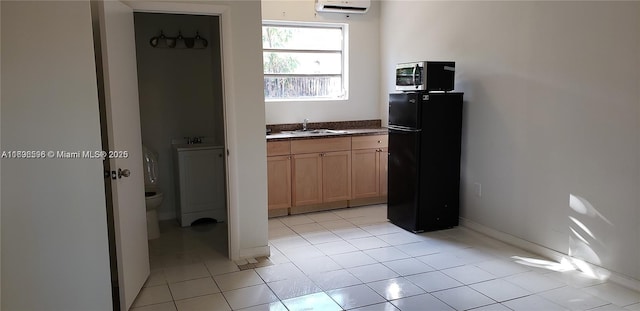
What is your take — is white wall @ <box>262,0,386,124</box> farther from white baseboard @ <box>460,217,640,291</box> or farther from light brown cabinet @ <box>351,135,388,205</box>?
white baseboard @ <box>460,217,640,291</box>

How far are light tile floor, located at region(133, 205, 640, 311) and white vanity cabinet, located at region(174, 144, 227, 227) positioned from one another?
0.29 meters

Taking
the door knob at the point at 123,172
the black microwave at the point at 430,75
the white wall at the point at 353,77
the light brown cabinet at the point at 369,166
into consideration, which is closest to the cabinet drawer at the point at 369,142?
the light brown cabinet at the point at 369,166

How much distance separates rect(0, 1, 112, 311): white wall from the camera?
94.7 inches

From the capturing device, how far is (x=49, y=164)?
250 centimetres

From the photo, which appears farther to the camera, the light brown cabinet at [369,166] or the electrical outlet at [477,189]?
the light brown cabinet at [369,166]

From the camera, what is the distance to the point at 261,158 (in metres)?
3.75

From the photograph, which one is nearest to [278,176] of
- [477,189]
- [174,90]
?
[174,90]

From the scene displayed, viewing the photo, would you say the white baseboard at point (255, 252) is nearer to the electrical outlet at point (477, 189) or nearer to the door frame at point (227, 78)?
the door frame at point (227, 78)

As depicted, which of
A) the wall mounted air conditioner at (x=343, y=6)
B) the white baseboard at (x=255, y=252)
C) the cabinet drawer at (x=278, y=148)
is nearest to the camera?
the white baseboard at (x=255, y=252)

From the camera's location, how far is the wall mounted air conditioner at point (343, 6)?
17.7 ft

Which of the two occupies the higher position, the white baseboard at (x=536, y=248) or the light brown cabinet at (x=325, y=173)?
the light brown cabinet at (x=325, y=173)

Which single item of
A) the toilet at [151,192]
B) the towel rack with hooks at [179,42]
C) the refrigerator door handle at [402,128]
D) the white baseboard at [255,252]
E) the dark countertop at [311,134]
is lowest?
the white baseboard at [255,252]

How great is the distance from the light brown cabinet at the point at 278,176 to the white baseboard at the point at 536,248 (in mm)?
1826

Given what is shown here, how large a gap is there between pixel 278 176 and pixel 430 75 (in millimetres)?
1864
